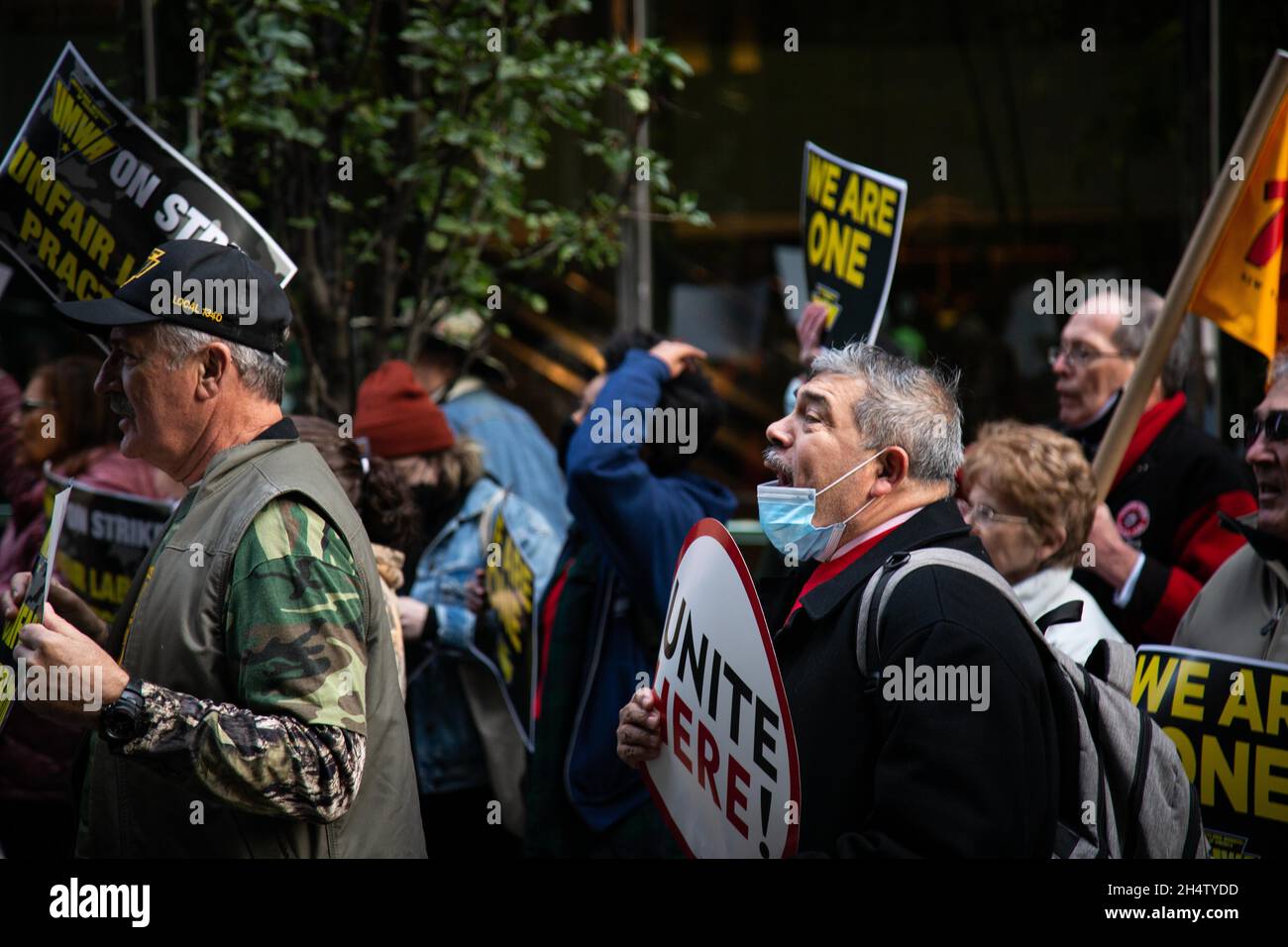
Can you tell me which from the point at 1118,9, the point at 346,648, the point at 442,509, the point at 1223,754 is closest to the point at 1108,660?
the point at 1223,754

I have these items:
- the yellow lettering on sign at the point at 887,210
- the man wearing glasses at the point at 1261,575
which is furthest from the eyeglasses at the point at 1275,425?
the yellow lettering on sign at the point at 887,210

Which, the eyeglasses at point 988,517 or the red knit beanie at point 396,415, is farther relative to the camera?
the red knit beanie at point 396,415

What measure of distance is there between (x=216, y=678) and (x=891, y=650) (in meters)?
1.13

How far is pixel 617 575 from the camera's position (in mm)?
4312

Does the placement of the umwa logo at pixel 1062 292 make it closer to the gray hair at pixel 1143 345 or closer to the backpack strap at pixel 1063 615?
the gray hair at pixel 1143 345

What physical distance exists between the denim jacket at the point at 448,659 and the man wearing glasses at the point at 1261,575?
204 centimetres

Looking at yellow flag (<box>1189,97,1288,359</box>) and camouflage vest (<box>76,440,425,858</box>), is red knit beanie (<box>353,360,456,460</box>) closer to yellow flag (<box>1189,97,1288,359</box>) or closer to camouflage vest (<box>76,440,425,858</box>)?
camouflage vest (<box>76,440,425,858</box>)

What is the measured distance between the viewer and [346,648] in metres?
2.31

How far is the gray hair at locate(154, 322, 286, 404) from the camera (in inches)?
97.7

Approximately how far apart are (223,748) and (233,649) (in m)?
0.18

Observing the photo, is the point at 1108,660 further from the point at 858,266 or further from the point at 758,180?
the point at 758,180

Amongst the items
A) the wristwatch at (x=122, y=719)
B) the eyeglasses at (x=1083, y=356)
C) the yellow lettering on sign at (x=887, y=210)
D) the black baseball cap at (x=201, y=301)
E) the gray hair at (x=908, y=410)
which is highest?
the yellow lettering on sign at (x=887, y=210)
